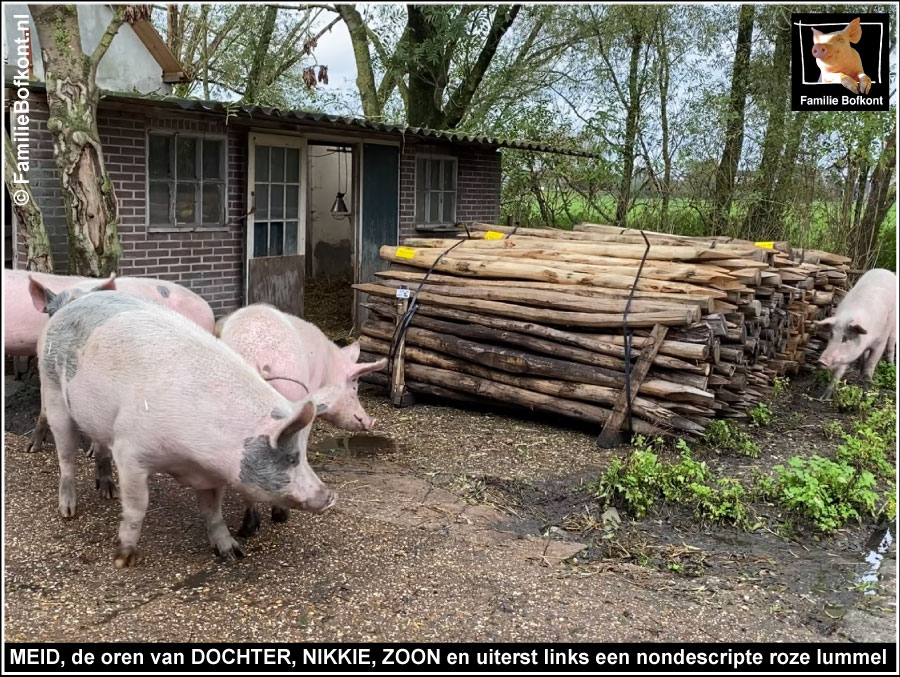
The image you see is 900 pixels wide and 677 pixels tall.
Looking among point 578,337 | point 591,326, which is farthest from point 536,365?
point 591,326

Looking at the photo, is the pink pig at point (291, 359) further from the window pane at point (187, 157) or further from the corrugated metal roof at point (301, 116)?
the window pane at point (187, 157)

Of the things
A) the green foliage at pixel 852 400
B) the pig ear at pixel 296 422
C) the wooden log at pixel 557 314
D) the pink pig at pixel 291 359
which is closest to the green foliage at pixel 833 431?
the green foliage at pixel 852 400

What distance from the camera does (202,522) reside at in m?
5.23

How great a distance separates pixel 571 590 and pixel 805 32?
13.8 ft

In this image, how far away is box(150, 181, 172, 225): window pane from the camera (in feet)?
30.3

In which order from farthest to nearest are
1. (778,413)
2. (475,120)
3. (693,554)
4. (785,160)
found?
(475,120), (785,160), (778,413), (693,554)

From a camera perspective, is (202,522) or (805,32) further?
(805,32)

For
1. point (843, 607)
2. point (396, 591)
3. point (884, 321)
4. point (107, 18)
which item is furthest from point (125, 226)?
point (884, 321)

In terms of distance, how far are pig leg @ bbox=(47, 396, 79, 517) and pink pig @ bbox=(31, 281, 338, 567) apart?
0.33 m

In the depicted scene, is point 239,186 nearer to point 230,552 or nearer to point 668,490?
point 230,552

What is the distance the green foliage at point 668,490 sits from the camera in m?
5.68

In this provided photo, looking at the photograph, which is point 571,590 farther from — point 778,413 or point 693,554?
point 778,413

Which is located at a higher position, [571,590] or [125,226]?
[125,226]

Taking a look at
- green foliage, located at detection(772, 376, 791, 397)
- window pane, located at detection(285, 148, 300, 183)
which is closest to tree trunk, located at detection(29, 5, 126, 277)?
window pane, located at detection(285, 148, 300, 183)
